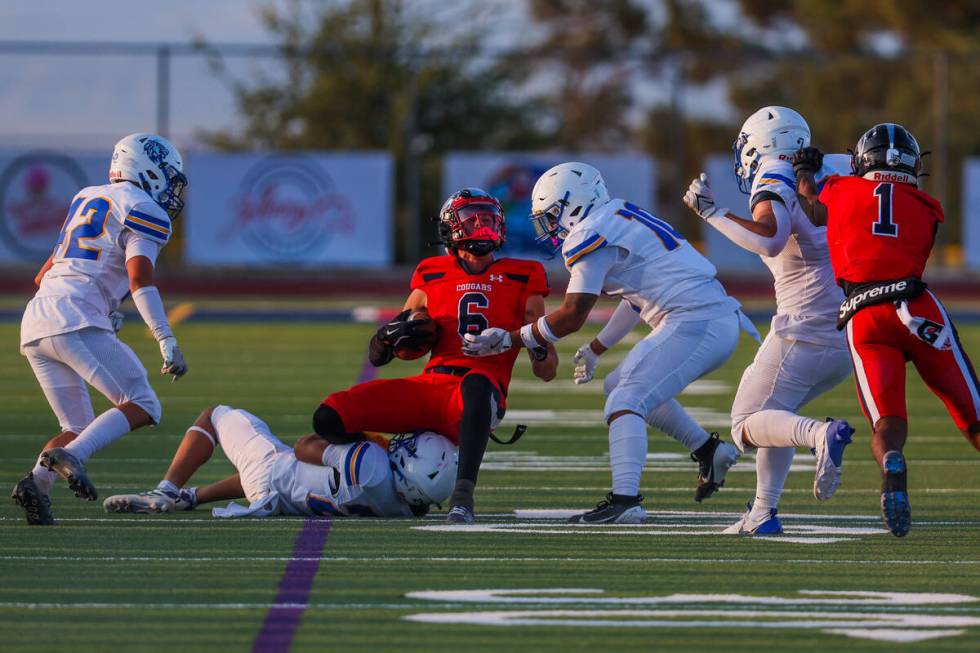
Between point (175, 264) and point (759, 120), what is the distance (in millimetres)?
18761

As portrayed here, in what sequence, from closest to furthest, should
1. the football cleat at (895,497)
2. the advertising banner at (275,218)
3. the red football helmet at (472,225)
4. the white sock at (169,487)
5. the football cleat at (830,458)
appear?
the football cleat at (895,497) → the football cleat at (830,458) → the white sock at (169,487) → the red football helmet at (472,225) → the advertising banner at (275,218)

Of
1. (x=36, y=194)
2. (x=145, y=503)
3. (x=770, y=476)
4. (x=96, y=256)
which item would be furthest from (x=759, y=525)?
Result: (x=36, y=194)

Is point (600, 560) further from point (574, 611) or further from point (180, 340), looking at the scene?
point (180, 340)

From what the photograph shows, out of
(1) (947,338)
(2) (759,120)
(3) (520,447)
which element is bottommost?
(3) (520,447)

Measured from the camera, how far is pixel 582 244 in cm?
705

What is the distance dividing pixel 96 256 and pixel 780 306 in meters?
2.87

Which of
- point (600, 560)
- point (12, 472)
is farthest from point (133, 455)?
point (600, 560)

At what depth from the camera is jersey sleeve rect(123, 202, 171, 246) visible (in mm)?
7145

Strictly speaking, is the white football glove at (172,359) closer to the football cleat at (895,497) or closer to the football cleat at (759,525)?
the football cleat at (759,525)

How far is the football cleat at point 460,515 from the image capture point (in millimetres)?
6863

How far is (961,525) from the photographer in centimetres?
710

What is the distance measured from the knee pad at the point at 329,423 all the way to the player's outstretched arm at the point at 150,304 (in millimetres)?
572

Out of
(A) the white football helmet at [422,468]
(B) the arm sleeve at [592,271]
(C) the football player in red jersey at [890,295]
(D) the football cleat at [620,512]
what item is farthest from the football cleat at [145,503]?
(C) the football player in red jersey at [890,295]

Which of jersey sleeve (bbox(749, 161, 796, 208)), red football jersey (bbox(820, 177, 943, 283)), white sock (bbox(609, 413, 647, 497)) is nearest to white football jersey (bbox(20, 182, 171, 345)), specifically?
white sock (bbox(609, 413, 647, 497))
